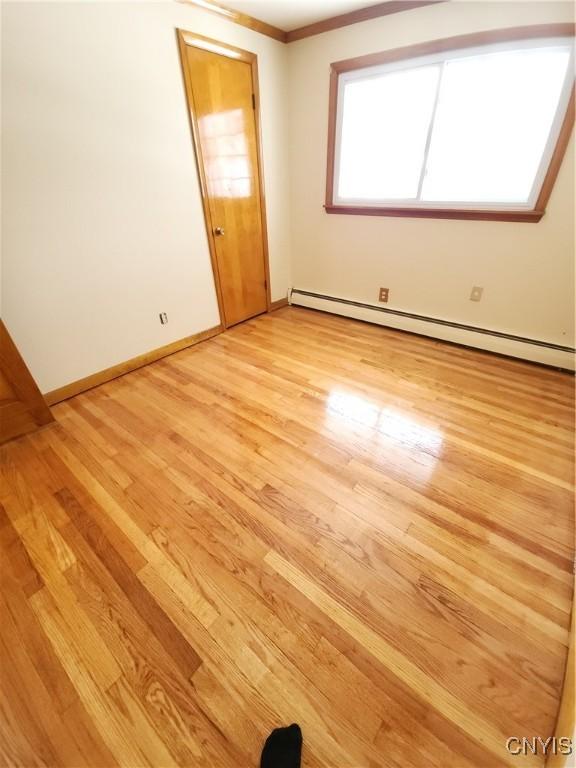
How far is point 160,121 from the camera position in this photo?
212cm

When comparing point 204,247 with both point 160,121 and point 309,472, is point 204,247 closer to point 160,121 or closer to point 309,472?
point 160,121

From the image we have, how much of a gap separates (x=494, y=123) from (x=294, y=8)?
1594 mm

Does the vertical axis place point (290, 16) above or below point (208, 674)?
above

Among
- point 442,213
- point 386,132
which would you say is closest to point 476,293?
point 442,213


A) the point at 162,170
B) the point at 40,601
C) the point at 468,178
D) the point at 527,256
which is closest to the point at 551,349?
the point at 527,256

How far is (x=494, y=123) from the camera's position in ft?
6.84

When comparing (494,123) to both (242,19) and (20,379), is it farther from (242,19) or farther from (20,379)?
(20,379)

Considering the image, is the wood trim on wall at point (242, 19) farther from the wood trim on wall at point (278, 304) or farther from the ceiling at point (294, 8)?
the wood trim on wall at point (278, 304)

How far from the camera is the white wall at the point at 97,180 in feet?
5.39

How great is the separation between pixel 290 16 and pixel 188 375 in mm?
2737

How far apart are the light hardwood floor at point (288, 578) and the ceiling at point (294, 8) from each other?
264cm

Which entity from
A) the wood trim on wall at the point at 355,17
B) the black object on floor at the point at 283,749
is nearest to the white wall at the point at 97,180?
the wood trim on wall at the point at 355,17

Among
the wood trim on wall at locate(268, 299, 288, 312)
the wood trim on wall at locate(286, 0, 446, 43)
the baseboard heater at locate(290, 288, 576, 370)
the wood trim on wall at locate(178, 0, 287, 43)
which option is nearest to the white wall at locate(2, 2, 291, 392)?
the wood trim on wall at locate(178, 0, 287, 43)

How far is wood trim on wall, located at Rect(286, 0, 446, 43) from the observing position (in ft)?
6.81
